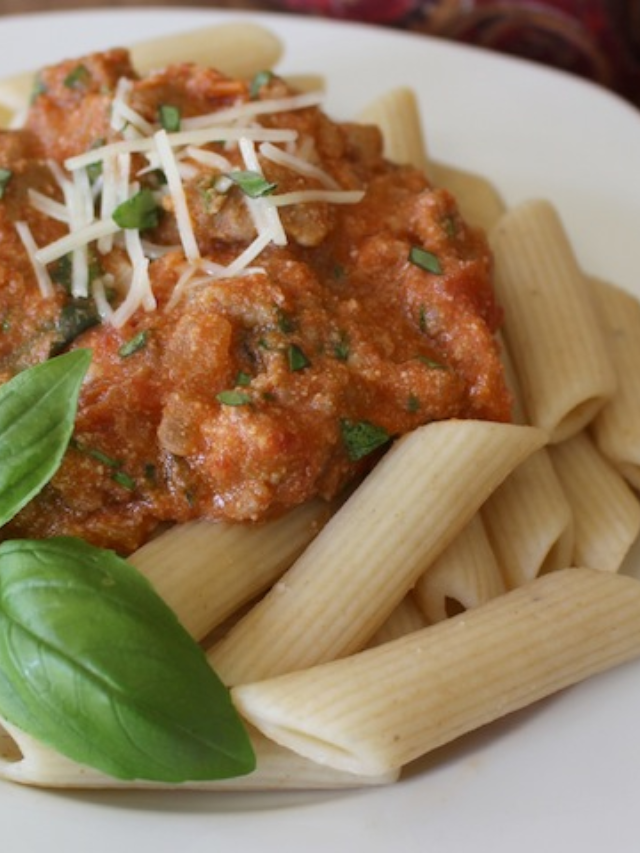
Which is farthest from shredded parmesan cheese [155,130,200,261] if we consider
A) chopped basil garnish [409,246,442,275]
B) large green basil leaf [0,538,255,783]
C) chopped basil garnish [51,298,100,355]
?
large green basil leaf [0,538,255,783]

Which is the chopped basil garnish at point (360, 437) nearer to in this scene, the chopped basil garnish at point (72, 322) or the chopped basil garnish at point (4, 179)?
the chopped basil garnish at point (72, 322)

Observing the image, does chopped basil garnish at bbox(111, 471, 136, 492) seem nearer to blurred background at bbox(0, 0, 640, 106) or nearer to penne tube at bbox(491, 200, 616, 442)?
penne tube at bbox(491, 200, 616, 442)

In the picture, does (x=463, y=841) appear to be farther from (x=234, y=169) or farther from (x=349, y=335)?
(x=234, y=169)

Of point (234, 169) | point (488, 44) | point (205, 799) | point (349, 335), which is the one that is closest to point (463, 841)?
point (205, 799)

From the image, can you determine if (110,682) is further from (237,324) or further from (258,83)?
(258,83)

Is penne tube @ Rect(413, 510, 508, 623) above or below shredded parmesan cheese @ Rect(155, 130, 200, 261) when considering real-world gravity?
below

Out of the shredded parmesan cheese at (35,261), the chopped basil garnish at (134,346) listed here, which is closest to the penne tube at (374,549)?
the chopped basil garnish at (134,346)

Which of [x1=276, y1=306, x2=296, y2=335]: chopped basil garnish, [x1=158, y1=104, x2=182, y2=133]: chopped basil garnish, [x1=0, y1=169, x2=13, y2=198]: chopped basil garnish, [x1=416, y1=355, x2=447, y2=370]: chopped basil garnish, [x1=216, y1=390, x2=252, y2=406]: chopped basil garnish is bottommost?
[x1=416, y1=355, x2=447, y2=370]: chopped basil garnish
